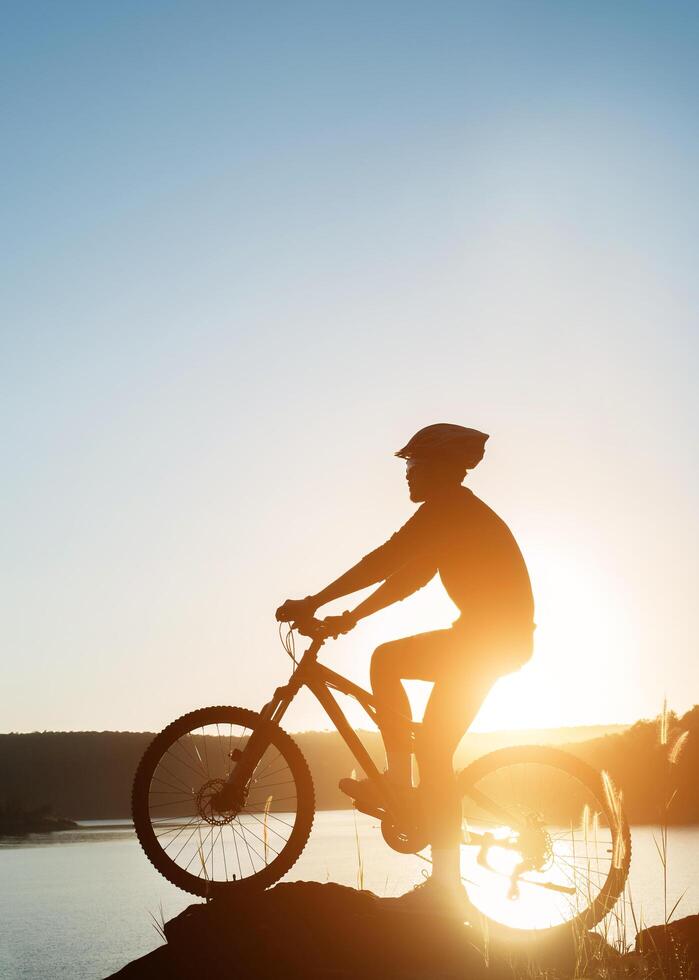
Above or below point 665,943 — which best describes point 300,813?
above

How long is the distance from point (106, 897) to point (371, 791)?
84.6 feet

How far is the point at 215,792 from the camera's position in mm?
5680

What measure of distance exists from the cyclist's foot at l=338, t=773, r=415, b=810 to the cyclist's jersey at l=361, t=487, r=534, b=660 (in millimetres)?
1082

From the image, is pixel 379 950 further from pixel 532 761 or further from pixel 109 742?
pixel 109 742

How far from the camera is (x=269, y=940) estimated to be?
504 cm

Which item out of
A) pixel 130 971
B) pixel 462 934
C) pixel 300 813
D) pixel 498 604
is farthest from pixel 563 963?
pixel 130 971

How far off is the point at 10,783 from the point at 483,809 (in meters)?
97.2

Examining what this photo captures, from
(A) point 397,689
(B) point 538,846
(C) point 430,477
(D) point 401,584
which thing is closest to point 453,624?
(D) point 401,584

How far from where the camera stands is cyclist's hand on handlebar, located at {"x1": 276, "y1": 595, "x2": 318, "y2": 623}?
19.0 feet

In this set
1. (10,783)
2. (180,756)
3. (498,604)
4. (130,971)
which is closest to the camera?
(130,971)

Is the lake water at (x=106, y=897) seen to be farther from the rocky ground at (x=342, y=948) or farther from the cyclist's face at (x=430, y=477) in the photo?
the cyclist's face at (x=430, y=477)

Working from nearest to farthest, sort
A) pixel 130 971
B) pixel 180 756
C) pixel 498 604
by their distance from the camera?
1. pixel 130 971
2. pixel 498 604
3. pixel 180 756

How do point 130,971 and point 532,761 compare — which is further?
→ point 532,761

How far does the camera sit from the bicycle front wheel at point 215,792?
559cm
